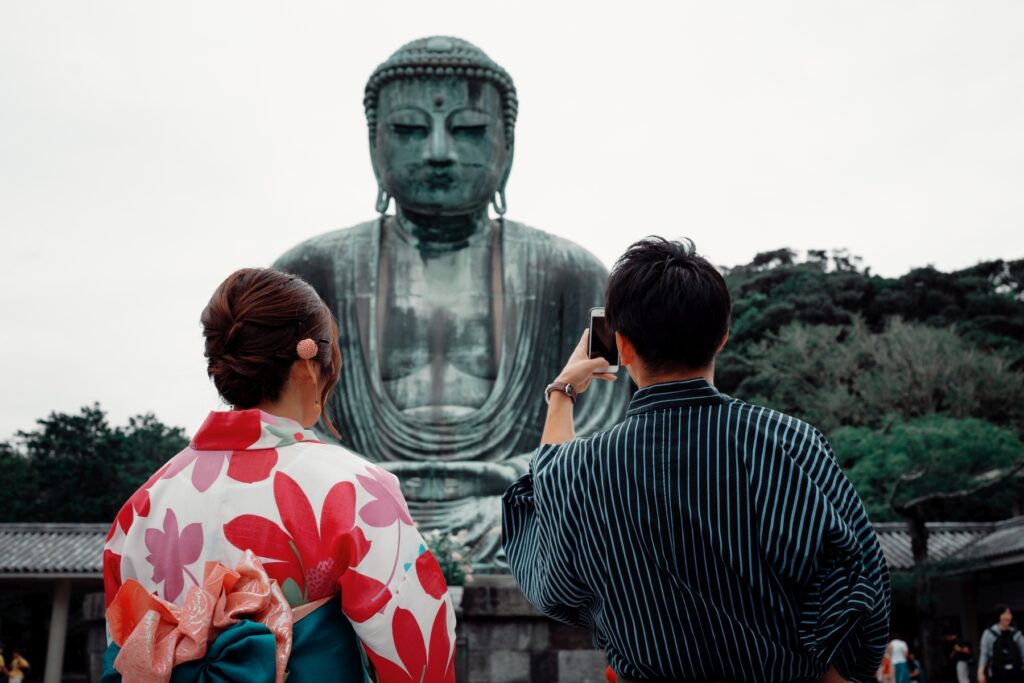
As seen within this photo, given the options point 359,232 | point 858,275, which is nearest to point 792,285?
point 858,275

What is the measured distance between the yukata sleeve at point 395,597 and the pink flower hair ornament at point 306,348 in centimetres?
24

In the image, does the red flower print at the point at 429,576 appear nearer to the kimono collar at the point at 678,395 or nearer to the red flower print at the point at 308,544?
the red flower print at the point at 308,544

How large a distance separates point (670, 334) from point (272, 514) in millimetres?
701

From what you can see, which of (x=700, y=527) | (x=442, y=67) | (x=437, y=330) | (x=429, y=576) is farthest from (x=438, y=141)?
(x=700, y=527)

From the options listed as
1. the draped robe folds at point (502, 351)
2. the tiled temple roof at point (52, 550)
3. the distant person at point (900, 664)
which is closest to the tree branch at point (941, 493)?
the distant person at point (900, 664)

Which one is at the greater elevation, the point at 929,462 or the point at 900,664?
the point at 929,462

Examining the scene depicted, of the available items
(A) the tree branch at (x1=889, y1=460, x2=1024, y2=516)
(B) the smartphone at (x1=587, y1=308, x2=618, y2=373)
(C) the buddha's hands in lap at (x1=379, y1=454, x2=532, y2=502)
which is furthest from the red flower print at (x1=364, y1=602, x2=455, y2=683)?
(A) the tree branch at (x1=889, y1=460, x2=1024, y2=516)

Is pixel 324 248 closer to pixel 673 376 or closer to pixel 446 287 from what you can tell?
pixel 446 287

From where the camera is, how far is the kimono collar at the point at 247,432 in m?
1.77

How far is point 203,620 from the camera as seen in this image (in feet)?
5.11

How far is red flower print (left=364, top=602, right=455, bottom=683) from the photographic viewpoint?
1642 mm

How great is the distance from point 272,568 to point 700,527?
0.66 metres

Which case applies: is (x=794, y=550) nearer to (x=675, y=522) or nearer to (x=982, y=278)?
(x=675, y=522)

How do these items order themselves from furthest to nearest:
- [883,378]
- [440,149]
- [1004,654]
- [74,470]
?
[74,470] → [883,378] → [1004,654] → [440,149]
